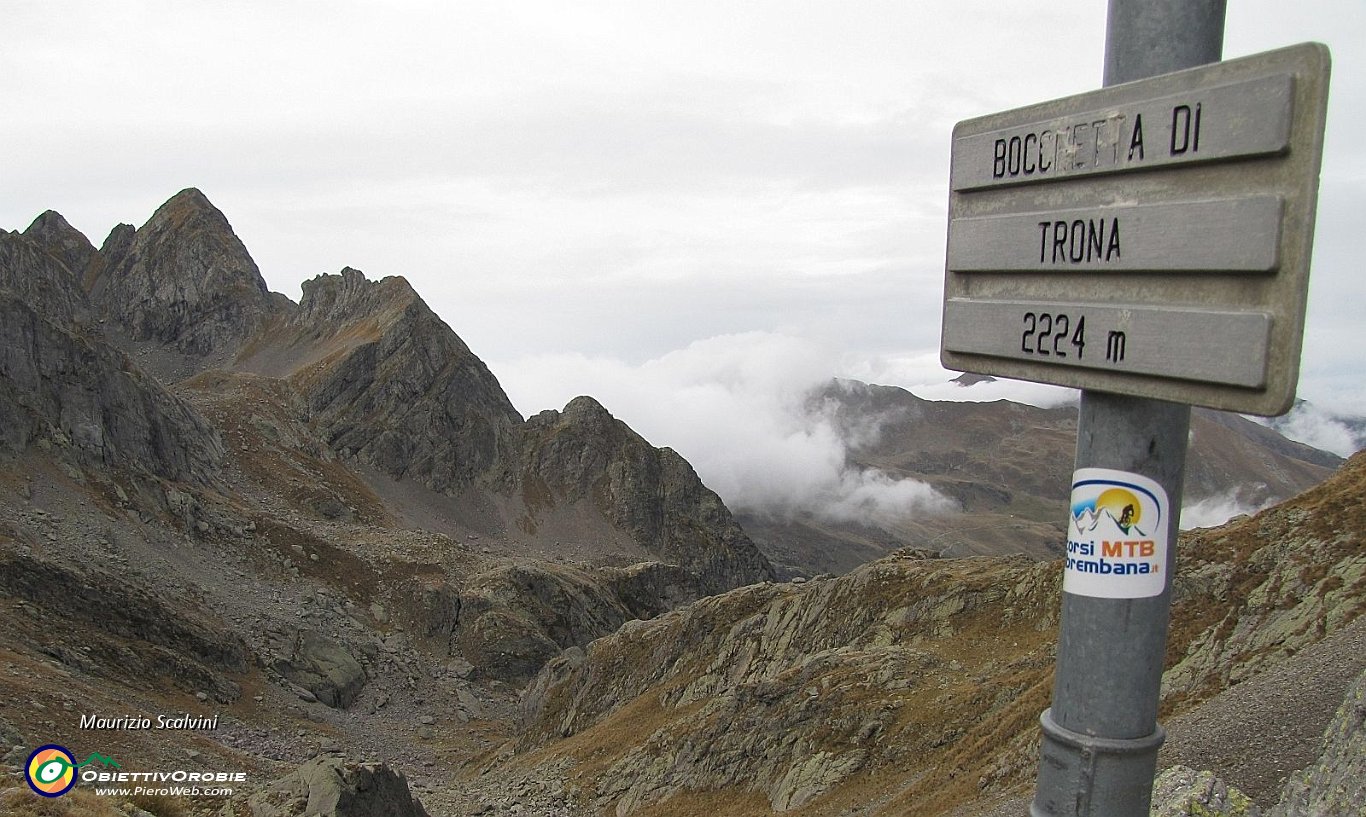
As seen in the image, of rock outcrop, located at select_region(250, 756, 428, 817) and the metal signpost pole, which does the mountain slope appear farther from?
the metal signpost pole

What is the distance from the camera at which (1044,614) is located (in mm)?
37438

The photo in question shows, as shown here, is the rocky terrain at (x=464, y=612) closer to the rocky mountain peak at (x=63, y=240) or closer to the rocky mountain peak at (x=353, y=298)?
the rocky mountain peak at (x=353, y=298)

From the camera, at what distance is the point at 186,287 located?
145m

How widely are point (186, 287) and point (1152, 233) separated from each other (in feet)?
556

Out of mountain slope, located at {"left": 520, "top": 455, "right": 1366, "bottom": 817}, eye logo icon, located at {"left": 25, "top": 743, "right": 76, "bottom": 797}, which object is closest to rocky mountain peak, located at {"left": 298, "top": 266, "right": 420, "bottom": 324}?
mountain slope, located at {"left": 520, "top": 455, "right": 1366, "bottom": 817}

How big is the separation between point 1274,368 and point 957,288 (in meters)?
1.55

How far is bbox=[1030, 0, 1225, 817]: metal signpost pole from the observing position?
136 inches

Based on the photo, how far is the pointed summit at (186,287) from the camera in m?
143

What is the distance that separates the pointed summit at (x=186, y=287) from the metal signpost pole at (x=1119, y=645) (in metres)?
159

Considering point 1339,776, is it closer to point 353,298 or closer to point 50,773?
point 50,773

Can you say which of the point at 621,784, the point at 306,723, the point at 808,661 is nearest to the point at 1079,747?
the point at 808,661

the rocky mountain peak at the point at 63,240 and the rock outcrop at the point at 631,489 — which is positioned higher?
the rocky mountain peak at the point at 63,240

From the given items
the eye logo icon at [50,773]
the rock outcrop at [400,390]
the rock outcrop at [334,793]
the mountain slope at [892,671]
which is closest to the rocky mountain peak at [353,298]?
the rock outcrop at [400,390]

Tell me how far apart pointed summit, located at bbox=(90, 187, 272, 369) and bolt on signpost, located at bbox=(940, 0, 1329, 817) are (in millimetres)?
158480
